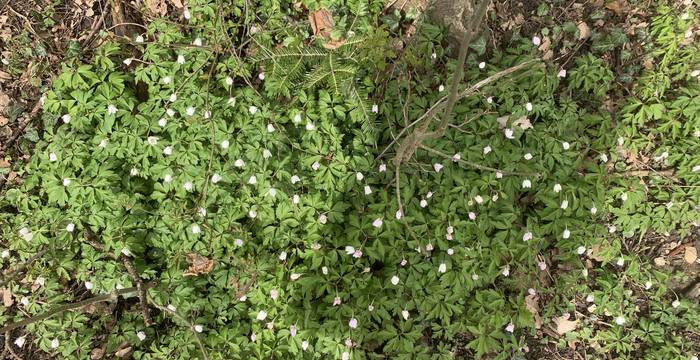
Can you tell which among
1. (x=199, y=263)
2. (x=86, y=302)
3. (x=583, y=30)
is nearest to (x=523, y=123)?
(x=583, y=30)

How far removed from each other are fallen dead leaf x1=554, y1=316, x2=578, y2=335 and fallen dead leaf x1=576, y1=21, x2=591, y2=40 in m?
2.46

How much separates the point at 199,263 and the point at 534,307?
2838 millimetres

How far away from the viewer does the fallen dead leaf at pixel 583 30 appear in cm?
419

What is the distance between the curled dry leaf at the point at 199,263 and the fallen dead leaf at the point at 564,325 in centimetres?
295

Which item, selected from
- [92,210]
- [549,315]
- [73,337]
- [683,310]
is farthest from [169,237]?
[683,310]

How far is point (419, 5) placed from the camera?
4.16 m

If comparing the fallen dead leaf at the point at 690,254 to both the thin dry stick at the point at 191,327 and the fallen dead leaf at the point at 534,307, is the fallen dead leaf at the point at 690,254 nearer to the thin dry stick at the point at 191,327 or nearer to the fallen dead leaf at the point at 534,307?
the fallen dead leaf at the point at 534,307

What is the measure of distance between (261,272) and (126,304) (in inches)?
48.2

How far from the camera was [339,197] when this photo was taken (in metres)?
3.69

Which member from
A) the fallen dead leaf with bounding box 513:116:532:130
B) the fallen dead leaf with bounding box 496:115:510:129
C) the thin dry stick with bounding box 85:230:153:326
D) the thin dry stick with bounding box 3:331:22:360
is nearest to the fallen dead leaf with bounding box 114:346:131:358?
the thin dry stick with bounding box 85:230:153:326

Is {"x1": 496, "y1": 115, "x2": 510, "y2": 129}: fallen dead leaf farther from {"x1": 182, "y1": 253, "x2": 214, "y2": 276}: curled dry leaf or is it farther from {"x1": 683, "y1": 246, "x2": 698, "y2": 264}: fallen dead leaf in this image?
{"x1": 182, "y1": 253, "x2": 214, "y2": 276}: curled dry leaf

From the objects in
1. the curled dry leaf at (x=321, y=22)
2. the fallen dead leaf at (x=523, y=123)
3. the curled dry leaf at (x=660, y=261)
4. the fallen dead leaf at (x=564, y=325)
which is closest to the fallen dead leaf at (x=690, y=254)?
the curled dry leaf at (x=660, y=261)

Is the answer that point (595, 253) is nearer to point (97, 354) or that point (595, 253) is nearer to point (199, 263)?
point (199, 263)

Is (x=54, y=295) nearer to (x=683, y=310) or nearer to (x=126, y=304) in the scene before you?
(x=126, y=304)
